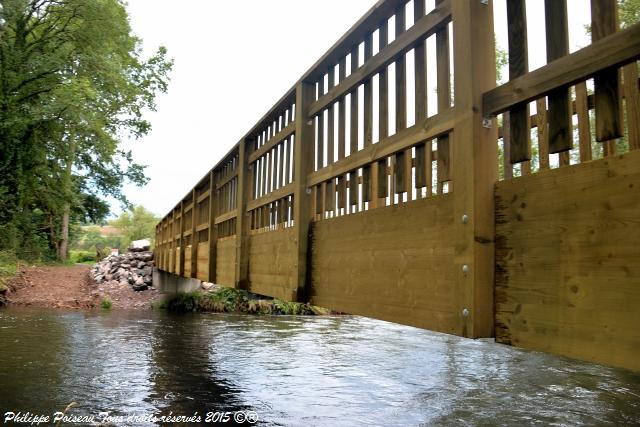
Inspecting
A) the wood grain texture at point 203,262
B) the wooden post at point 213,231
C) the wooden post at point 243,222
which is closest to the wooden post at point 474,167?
the wooden post at point 243,222

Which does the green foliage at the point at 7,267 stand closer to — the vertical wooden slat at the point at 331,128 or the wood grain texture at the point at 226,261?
the wood grain texture at the point at 226,261

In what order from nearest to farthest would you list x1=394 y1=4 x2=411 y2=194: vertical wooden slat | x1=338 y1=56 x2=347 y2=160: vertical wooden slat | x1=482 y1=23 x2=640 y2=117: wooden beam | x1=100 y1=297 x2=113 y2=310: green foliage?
x1=482 y1=23 x2=640 y2=117: wooden beam
x1=394 y1=4 x2=411 y2=194: vertical wooden slat
x1=338 y1=56 x2=347 y2=160: vertical wooden slat
x1=100 y1=297 x2=113 y2=310: green foliage

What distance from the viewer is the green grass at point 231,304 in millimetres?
15469

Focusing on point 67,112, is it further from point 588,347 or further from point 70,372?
point 588,347

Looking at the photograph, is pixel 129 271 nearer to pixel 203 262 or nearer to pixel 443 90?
pixel 203 262

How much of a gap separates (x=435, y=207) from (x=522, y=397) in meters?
3.61

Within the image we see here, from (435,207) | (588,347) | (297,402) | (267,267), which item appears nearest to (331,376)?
(297,402)

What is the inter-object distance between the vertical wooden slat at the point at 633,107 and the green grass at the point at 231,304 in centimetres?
1391

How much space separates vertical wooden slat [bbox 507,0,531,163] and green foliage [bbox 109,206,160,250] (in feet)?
237

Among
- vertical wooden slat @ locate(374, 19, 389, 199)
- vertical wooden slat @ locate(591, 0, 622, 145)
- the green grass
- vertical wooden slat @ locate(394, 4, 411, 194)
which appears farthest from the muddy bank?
vertical wooden slat @ locate(591, 0, 622, 145)

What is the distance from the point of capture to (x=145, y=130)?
2862 centimetres

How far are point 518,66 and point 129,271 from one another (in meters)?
20.4

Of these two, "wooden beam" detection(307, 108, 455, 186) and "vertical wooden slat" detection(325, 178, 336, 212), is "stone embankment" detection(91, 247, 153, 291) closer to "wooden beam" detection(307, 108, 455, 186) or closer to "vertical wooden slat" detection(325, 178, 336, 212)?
"vertical wooden slat" detection(325, 178, 336, 212)

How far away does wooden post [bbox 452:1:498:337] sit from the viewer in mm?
2121
